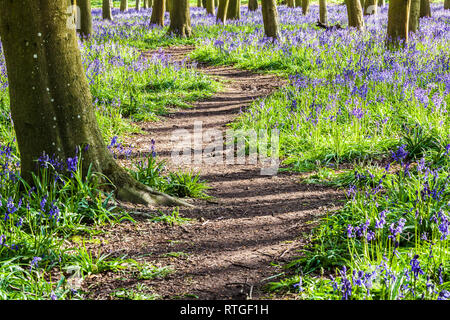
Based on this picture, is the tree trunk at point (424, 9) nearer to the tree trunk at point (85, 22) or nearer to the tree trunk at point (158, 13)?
the tree trunk at point (158, 13)

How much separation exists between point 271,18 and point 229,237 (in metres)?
11.3

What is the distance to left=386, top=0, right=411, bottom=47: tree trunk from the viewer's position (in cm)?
1036

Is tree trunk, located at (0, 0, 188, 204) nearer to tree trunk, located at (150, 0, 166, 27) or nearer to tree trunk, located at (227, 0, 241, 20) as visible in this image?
tree trunk, located at (150, 0, 166, 27)

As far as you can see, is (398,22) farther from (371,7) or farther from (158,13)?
(158,13)

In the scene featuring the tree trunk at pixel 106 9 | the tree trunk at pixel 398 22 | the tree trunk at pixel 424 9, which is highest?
the tree trunk at pixel 106 9

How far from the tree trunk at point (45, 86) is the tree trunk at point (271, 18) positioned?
35.4 ft

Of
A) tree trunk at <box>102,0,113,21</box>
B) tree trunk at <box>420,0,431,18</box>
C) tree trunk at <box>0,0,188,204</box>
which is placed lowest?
tree trunk at <box>0,0,188,204</box>

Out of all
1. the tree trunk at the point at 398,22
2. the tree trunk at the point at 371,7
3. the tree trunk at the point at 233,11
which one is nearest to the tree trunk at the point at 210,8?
the tree trunk at the point at 233,11

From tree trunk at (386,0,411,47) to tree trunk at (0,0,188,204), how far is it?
837cm

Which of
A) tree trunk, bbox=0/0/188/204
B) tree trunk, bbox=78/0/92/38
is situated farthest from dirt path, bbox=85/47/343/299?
tree trunk, bbox=78/0/92/38

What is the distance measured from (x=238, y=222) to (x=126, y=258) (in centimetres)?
122

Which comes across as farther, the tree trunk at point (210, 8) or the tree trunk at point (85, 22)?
the tree trunk at point (210, 8)

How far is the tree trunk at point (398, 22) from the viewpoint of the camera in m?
10.4

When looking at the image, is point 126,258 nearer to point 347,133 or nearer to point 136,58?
point 347,133
